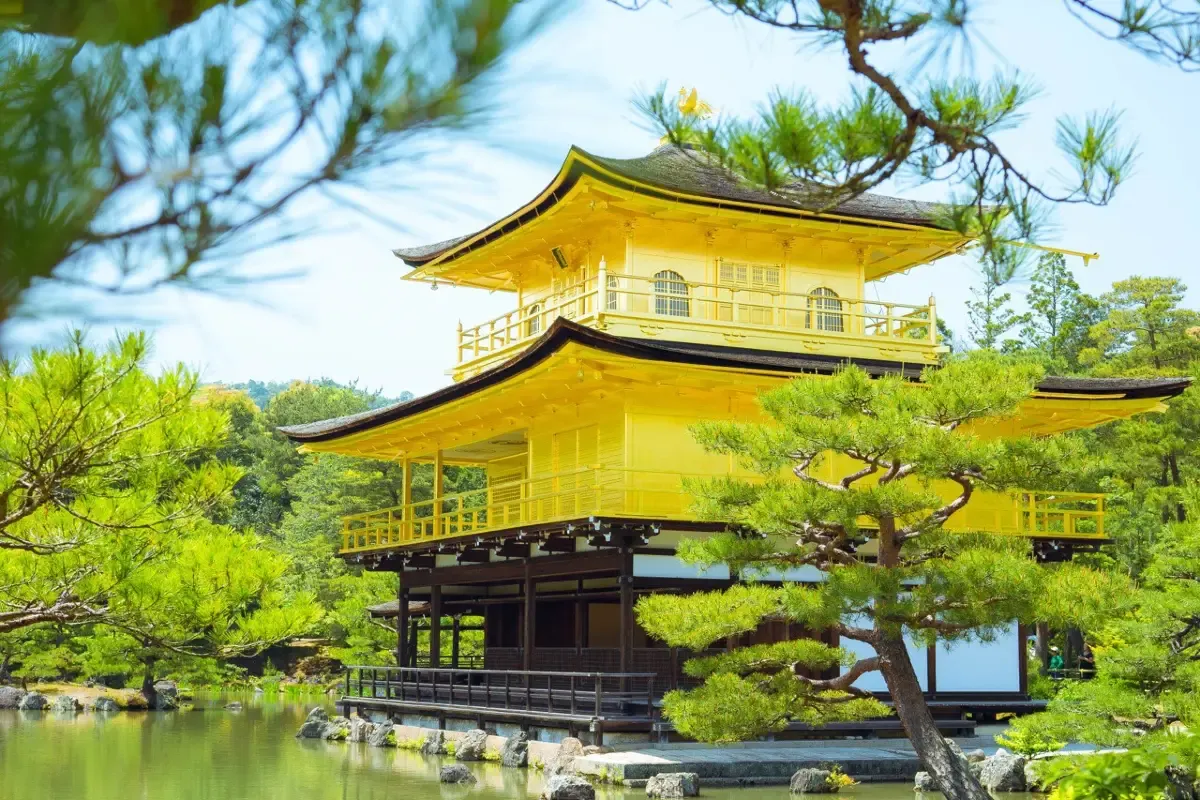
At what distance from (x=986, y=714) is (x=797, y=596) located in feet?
26.6

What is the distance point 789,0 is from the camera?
471 cm

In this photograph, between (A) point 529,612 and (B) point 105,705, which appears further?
(B) point 105,705

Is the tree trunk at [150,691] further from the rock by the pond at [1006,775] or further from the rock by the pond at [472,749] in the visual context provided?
the rock by the pond at [1006,775]

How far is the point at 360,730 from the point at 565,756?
6.31 metres

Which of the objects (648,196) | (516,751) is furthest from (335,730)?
(648,196)

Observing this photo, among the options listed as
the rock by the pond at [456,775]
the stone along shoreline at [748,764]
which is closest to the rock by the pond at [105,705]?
the stone along shoreline at [748,764]

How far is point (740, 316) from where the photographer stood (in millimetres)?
19047

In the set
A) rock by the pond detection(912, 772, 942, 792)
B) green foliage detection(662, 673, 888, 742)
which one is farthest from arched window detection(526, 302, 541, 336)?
green foliage detection(662, 673, 888, 742)

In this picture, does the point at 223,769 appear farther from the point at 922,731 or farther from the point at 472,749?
the point at 922,731

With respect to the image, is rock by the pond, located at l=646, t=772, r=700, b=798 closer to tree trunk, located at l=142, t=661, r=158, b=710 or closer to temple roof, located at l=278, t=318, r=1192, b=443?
temple roof, located at l=278, t=318, r=1192, b=443

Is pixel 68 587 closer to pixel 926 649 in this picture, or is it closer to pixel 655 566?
pixel 655 566

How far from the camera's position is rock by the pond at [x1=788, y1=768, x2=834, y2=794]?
13.4 m

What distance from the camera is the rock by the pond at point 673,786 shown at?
42.1 ft

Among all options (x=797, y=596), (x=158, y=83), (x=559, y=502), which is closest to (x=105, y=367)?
(x=158, y=83)
